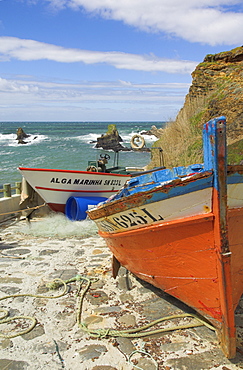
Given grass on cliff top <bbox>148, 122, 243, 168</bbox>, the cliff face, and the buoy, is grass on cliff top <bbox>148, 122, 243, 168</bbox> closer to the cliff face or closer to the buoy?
the cliff face

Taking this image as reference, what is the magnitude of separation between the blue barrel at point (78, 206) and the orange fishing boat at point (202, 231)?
17.4 feet

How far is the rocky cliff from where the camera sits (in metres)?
12.8

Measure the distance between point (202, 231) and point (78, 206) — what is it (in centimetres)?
624

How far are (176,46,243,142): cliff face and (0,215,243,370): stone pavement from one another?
9.16 meters

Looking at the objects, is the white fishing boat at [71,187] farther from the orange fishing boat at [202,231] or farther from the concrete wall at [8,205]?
the orange fishing boat at [202,231]

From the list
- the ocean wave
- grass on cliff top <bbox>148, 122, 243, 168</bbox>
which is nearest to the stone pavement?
grass on cliff top <bbox>148, 122, 243, 168</bbox>

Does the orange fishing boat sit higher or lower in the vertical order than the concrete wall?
higher

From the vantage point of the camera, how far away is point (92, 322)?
161 inches

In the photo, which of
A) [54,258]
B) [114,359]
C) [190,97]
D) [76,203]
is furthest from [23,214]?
[190,97]

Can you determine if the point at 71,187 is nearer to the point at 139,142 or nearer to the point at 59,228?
the point at 59,228

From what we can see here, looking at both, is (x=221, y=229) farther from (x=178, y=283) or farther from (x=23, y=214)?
(x=23, y=214)

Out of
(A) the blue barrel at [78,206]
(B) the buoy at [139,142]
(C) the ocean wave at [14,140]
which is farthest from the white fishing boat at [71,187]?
(C) the ocean wave at [14,140]

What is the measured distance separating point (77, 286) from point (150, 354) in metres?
1.89

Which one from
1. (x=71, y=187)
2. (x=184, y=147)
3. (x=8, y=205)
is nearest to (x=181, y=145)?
(x=184, y=147)
